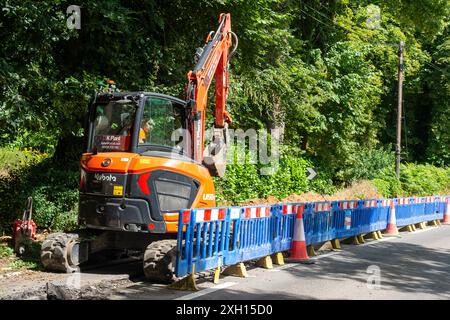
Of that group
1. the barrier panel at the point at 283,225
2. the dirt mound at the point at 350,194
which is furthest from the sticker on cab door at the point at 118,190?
the dirt mound at the point at 350,194

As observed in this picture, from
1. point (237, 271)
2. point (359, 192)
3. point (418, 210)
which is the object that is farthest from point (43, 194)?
point (359, 192)

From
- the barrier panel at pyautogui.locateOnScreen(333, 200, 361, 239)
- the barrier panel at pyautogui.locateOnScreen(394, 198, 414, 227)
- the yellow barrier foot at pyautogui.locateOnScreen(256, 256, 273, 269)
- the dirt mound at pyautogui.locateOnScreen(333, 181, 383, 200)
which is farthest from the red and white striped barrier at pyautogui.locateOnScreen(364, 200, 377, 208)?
the dirt mound at pyautogui.locateOnScreen(333, 181, 383, 200)

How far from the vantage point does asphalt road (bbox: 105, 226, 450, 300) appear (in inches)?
321

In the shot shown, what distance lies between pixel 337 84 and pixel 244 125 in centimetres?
717

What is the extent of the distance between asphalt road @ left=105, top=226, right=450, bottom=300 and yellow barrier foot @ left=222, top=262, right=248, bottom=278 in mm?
146

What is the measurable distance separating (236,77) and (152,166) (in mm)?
10148

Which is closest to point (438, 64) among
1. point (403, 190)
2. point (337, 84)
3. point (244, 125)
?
point (403, 190)

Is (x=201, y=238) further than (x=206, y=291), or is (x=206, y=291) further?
(x=201, y=238)

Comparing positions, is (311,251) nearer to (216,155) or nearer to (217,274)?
(216,155)

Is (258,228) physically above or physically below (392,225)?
above

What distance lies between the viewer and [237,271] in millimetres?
9789

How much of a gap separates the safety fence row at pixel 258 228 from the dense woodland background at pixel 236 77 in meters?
5.00

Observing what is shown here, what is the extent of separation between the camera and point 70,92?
511 inches
